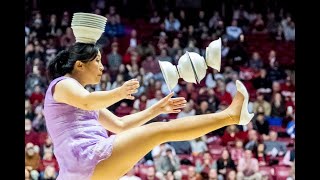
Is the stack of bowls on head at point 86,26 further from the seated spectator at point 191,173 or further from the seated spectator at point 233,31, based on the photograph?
the seated spectator at point 233,31

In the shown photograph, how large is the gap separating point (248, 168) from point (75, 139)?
15.5 ft

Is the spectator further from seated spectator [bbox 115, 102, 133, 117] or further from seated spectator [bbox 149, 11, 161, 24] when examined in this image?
seated spectator [bbox 149, 11, 161, 24]

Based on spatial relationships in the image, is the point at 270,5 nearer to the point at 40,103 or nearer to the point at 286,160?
the point at 286,160

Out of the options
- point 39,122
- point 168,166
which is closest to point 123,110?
point 39,122

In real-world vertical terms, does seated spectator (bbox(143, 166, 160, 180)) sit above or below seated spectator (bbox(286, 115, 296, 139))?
below

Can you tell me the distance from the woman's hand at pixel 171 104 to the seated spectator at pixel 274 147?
471 centimetres

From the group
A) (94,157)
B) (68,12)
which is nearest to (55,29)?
(68,12)

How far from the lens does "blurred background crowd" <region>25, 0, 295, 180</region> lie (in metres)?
7.78

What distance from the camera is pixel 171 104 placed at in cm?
358

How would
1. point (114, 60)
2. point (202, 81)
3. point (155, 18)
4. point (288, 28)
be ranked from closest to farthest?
point (202, 81) < point (114, 60) < point (288, 28) < point (155, 18)

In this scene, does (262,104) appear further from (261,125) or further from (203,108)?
(203,108)

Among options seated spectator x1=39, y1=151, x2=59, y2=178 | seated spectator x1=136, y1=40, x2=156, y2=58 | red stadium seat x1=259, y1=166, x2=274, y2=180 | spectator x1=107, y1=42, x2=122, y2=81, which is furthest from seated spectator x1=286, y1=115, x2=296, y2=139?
seated spectator x1=39, y1=151, x2=59, y2=178

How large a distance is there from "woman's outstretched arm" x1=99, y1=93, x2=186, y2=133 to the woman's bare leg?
0.36 meters
